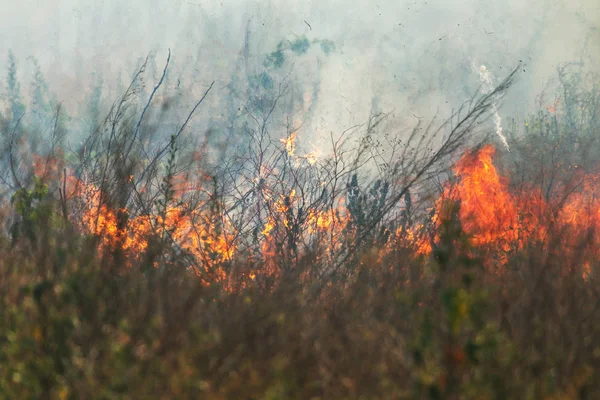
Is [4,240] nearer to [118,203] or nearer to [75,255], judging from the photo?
[118,203]

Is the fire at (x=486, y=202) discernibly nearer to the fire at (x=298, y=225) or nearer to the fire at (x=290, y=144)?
the fire at (x=298, y=225)

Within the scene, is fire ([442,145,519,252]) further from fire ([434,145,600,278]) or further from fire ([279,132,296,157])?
fire ([279,132,296,157])

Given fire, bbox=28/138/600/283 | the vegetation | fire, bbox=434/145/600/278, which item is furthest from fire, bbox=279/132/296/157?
fire, bbox=434/145/600/278

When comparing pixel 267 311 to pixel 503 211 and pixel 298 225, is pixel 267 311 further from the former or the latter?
pixel 503 211

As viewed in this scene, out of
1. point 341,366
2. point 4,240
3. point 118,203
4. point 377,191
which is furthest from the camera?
point 377,191

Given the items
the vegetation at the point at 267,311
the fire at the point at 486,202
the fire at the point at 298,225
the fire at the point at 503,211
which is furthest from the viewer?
the fire at the point at 486,202

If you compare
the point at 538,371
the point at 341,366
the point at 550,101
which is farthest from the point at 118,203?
the point at 550,101

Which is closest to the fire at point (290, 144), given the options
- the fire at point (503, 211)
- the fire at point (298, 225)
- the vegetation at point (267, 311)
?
the fire at point (298, 225)

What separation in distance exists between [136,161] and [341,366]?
2.25 m

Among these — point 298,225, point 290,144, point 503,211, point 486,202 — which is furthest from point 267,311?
point 486,202

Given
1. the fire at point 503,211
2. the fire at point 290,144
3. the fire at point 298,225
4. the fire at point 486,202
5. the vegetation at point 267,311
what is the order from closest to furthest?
the vegetation at point 267,311, the fire at point 298,225, the fire at point 503,211, the fire at point 486,202, the fire at point 290,144

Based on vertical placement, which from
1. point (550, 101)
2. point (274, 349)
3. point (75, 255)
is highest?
point (550, 101)

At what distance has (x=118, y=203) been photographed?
15.4 feet

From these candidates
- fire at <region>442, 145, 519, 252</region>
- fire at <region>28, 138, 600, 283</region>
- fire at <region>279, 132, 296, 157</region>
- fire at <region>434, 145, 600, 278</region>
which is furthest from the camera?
fire at <region>279, 132, 296, 157</region>
